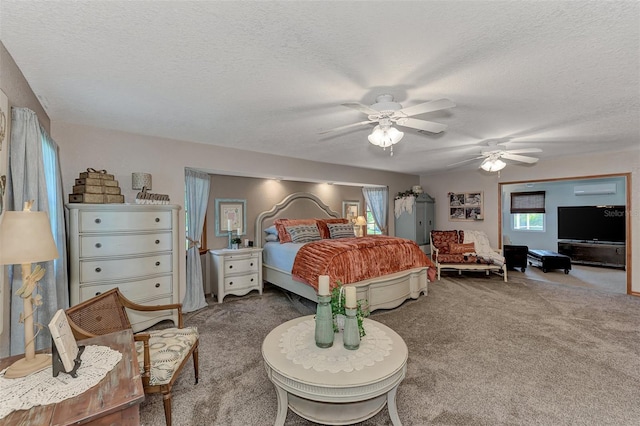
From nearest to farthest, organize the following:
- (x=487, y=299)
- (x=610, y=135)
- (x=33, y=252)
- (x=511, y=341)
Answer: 1. (x=33, y=252)
2. (x=511, y=341)
3. (x=610, y=135)
4. (x=487, y=299)

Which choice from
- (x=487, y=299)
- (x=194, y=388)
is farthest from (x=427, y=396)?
(x=487, y=299)

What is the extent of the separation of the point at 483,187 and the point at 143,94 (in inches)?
268

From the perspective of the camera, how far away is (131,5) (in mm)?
1347

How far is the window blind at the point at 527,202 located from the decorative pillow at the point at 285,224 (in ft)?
22.5

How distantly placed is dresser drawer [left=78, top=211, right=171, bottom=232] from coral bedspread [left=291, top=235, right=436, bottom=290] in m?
1.83

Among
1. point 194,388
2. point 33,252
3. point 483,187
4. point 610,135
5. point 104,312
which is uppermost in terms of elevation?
point 610,135

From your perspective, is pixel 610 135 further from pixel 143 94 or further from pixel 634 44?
pixel 143 94

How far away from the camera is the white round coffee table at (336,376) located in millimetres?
1604

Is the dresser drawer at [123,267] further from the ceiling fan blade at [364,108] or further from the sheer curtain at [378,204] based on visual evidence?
the sheer curtain at [378,204]

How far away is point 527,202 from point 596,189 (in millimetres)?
1496

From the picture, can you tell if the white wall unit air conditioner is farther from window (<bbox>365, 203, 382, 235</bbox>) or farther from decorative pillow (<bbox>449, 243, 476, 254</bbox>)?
window (<bbox>365, 203, 382, 235</bbox>)

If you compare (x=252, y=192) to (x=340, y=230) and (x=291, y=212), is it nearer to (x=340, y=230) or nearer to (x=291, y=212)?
(x=291, y=212)

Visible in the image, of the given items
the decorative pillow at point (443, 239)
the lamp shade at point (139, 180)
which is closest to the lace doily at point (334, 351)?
the lamp shade at point (139, 180)

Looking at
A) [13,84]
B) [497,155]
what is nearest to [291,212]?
[497,155]
